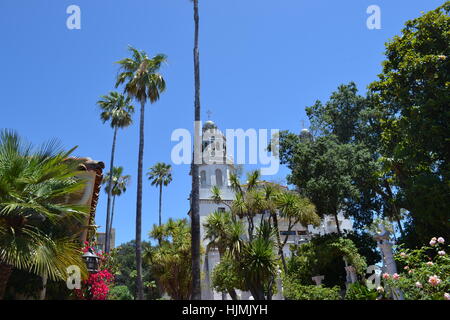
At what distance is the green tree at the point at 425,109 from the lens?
16.7 metres

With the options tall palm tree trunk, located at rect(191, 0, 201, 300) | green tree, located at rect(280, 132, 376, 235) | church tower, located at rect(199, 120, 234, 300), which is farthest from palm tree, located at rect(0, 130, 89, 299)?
church tower, located at rect(199, 120, 234, 300)

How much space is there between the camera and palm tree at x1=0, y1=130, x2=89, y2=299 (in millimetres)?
6711

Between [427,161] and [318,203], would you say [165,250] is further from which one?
[427,161]

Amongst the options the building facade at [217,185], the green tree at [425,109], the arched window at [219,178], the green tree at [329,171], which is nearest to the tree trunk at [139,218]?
the green tree at [329,171]

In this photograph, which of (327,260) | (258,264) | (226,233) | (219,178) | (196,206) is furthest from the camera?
(219,178)

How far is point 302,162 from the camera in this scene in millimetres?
26125

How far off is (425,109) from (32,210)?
16.6m

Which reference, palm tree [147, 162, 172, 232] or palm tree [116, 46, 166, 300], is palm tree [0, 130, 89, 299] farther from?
palm tree [147, 162, 172, 232]

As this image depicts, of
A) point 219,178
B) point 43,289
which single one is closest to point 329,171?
point 219,178

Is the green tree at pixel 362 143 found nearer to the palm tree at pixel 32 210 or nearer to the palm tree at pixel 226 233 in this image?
the palm tree at pixel 226 233

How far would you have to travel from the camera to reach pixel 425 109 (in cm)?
1686

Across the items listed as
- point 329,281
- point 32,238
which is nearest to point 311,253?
point 329,281

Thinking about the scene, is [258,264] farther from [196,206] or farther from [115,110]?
[115,110]
